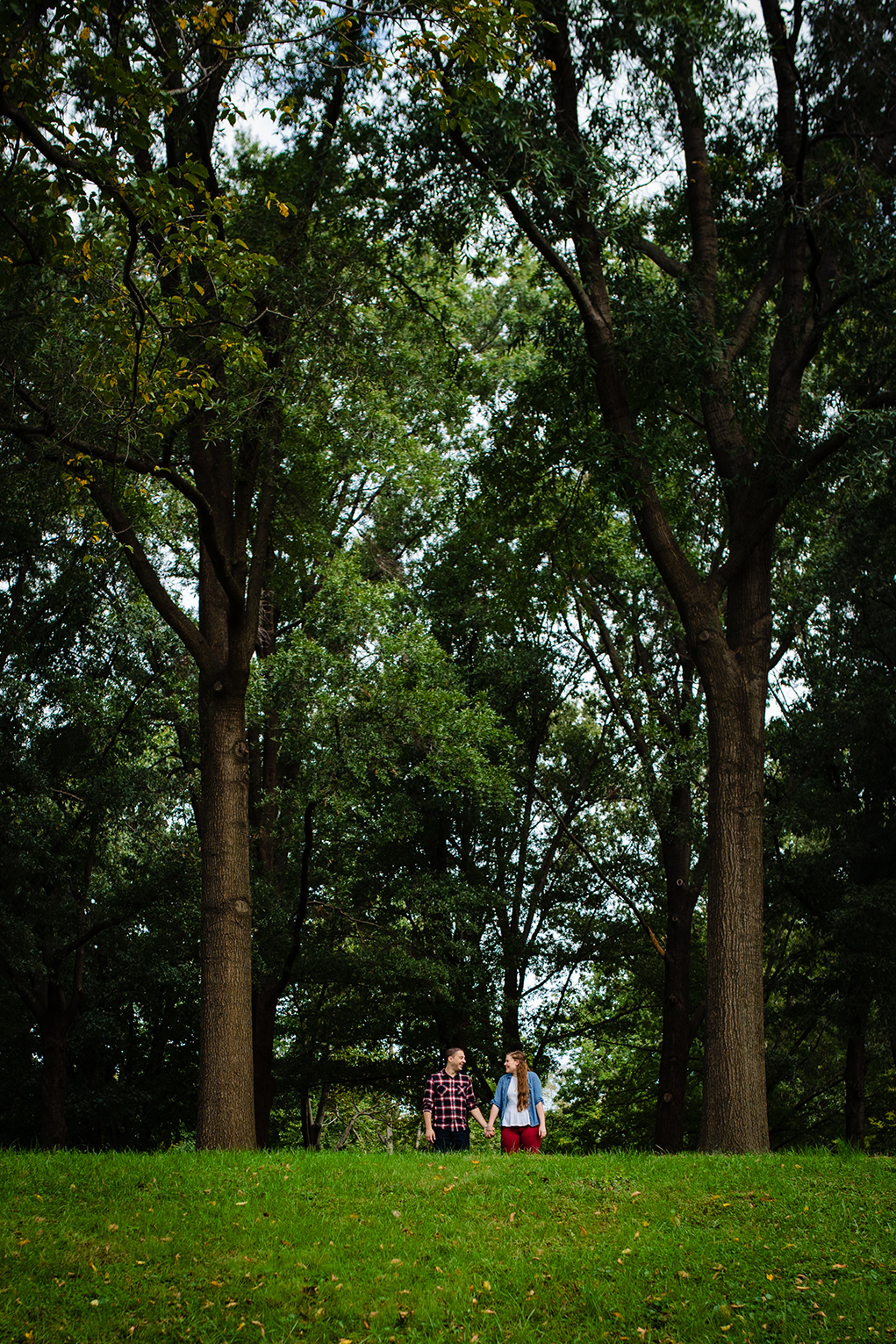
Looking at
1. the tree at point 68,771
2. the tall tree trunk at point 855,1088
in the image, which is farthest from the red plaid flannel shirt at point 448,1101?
the tall tree trunk at point 855,1088

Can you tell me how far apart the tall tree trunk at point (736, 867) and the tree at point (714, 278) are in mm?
20

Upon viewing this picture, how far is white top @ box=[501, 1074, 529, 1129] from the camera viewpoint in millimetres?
10039

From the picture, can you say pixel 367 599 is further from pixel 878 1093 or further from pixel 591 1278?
pixel 878 1093

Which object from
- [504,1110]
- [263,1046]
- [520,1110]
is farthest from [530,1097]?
[263,1046]

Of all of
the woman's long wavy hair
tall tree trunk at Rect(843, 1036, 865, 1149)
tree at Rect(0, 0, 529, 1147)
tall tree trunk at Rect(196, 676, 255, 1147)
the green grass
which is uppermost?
tree at Rect(0, 0, 529, 1147)

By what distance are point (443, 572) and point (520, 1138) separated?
14.5m

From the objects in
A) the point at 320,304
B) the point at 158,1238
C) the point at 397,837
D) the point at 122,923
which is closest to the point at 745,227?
the point at 320,304

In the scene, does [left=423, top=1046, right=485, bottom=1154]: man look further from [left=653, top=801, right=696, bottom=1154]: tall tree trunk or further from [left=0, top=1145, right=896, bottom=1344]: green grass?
[left=653, top=801, right=696, bottom=1154]: tall tree trunk

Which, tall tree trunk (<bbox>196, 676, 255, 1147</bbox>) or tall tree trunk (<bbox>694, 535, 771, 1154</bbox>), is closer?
tall tree trunk (<bbox>694, 535, 771, 1154</bbox>)

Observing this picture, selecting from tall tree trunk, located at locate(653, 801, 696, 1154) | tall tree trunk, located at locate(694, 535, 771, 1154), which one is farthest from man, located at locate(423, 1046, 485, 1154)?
tall tree trunk, located at locate(653, 801, 696, 1154)

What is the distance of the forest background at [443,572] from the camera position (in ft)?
33.0

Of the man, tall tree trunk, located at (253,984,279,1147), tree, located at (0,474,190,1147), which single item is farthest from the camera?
tall tree trunk, located at (253,984,279,1147)

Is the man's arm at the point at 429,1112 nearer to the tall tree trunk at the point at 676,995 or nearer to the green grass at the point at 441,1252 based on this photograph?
the green grass at the point at 441,1252

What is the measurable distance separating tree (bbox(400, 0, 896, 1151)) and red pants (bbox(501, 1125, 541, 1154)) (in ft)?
5.23
